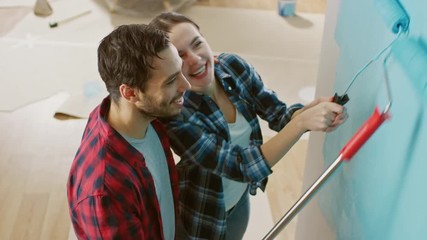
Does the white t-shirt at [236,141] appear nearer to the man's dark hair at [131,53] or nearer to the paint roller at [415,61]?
the man's dark hair at [131,53]

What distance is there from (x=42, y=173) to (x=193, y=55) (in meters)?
1.50

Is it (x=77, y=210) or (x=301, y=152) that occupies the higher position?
(x=77, y=210)

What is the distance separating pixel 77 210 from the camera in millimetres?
971

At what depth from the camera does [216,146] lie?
1.08m

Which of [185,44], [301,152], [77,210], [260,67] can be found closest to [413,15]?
[185,44]

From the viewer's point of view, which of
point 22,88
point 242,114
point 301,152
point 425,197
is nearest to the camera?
point 425,197

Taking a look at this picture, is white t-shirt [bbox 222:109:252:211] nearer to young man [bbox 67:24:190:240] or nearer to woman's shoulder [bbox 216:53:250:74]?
woman's shoulder [bbox 216:53:250:74]

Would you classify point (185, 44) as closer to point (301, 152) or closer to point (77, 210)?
point (77, 210)

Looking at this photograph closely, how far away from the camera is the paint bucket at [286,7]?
371 centimetres

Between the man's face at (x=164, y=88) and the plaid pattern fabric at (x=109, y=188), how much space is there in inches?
3.4

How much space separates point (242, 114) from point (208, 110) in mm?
125

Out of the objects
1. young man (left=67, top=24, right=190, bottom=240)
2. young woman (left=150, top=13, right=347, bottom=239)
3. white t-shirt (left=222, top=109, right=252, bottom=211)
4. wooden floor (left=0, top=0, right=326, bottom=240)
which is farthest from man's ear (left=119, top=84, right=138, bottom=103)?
wooden floor (left=0, top=0, right=326, bottom=240)

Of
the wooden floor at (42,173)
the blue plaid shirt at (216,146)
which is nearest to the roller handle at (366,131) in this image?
the blue plaid shirt at (216,146)

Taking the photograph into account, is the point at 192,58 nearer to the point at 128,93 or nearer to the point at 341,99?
the point at 128,93
